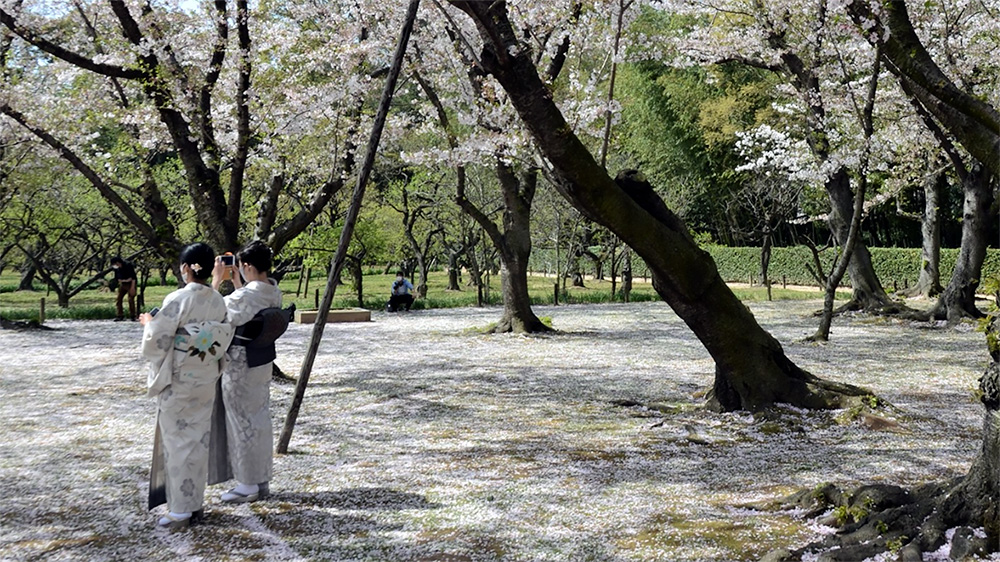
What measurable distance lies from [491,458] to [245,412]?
5.96 ft

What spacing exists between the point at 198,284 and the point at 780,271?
30010 mm

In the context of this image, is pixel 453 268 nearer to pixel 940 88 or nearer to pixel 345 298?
pixel 345 298

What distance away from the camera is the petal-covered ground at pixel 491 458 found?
4.04 meters

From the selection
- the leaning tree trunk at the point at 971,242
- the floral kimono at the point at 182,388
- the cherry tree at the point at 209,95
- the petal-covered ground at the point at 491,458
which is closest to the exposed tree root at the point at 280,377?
the petal-covered ground at the point at 491,458

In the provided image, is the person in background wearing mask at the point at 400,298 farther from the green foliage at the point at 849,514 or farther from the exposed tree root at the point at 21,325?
the green foliage at the point at 849,514

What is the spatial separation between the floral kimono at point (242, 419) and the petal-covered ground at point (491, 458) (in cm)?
20

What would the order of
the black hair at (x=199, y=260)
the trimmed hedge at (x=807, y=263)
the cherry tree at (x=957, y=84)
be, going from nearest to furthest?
1. the black hair at (x=199, y=260)
2. the cherry tree at (x=957, y=84)
3. the trimmed hedge at (x=807, y=263)

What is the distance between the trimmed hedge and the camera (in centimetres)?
2586

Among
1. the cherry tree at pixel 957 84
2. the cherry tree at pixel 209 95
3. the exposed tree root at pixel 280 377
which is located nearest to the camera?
the cherry tree at pixel 957 84

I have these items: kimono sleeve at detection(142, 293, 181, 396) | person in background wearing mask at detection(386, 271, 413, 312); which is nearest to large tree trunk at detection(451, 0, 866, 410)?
kimono sleeve at detection(142, 293, 181, 396)

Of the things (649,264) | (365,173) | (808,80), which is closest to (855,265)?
(808,80)

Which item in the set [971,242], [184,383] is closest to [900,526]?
[184,383]

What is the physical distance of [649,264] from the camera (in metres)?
6.39

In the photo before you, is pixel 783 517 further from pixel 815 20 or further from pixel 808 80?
pixel 808 80
